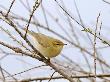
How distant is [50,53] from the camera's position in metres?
1.25

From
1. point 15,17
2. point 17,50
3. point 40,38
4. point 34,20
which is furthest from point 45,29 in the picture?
point 17,50

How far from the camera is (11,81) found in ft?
4.80

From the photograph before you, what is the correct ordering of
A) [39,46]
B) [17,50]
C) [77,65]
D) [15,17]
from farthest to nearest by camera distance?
[77,65], [15,17], [39,46], [17,50]

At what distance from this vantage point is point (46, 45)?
1.26m

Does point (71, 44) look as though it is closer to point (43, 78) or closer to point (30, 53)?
point (43, 78)

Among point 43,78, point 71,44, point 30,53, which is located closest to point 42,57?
point 30,53

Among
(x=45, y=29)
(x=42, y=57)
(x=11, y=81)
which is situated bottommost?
(x=11, y=81)

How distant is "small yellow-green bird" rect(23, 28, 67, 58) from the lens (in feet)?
4.09

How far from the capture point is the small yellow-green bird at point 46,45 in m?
1.25

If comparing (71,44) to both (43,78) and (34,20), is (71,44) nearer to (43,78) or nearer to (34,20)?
(34,20)

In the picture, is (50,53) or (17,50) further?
(50,53)

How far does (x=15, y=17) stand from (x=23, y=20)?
0.07m

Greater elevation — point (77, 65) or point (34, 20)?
point (34, 20)

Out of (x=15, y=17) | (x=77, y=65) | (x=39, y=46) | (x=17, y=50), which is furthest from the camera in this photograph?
(x=77, y=65)
